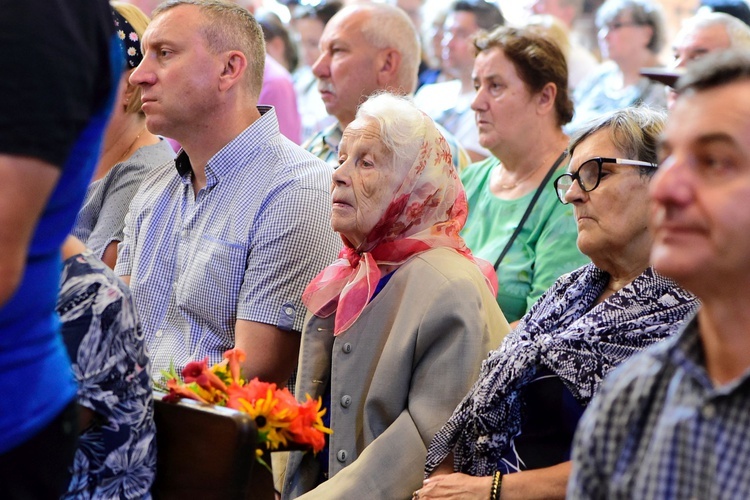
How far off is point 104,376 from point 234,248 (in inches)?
44.1

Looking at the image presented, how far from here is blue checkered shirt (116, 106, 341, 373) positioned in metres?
2.62

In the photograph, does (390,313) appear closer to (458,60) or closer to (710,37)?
(710,37)

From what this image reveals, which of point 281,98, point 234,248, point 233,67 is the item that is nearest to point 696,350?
point 234,248

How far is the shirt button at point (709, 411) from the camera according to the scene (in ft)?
3.57

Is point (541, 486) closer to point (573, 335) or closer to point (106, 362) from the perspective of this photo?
point (573, 335)

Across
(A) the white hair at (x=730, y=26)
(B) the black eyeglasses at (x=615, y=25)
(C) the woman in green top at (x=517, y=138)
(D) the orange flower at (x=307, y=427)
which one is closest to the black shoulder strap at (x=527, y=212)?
(C) the woman in green top at (x=517, y=138)

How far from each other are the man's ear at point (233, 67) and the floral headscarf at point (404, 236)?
2.19ft

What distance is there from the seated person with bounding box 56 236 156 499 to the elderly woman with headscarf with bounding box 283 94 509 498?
0.68 metres

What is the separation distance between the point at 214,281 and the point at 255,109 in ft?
2.04

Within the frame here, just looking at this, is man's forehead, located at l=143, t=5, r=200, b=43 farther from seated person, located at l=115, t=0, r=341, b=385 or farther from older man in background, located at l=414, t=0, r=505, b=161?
older man in background, located at l=414, t=0, r=505, b=161

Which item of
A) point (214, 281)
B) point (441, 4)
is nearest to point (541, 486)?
point (214, 281)

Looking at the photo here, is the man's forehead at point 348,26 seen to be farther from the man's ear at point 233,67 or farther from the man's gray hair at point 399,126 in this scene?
the man's gray hair at point 399,126

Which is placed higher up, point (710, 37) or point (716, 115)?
point (716, 115)

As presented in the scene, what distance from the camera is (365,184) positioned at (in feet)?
8.23
